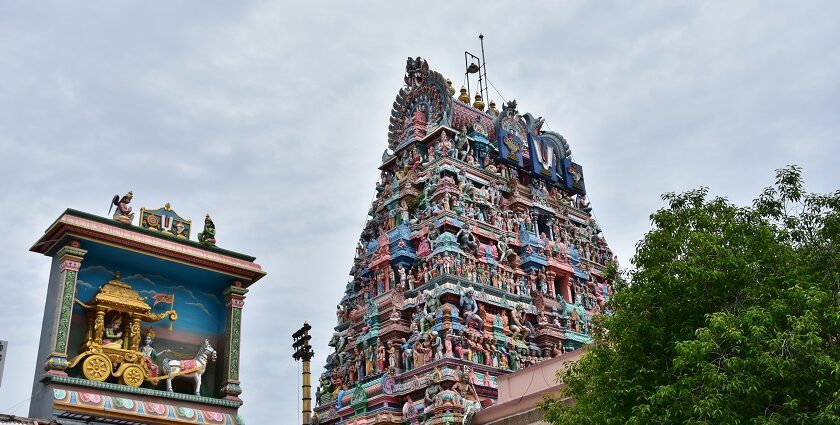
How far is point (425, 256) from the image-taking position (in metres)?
35.0

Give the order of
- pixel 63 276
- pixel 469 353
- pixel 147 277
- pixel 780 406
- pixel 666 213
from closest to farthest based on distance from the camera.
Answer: pixel 780 406
pixel 666 213
pixel 63 276
pixel 147 277
pixel 469 353

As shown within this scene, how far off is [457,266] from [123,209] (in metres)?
16.4

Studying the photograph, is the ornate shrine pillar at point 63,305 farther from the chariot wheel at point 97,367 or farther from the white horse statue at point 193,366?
the white horse statue at point 193,366

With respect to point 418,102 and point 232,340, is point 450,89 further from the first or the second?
point 232,340

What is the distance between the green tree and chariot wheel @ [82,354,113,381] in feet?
32.3

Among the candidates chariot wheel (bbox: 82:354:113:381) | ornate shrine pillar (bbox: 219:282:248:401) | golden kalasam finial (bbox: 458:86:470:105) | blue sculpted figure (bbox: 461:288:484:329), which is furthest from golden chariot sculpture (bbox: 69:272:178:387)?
golden kalasam finial (bbox: 458:86:470:105)

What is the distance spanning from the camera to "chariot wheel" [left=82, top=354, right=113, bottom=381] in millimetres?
17969

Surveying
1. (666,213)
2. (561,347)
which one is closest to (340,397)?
(561,347)

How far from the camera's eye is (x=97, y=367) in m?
18.1

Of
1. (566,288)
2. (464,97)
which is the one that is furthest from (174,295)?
(464,97)

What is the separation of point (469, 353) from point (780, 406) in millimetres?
18433

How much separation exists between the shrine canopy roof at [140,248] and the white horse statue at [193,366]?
1908 millimetres

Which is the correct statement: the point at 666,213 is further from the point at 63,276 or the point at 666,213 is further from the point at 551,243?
the point at 551,243

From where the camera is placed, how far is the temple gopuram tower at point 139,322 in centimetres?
1778
